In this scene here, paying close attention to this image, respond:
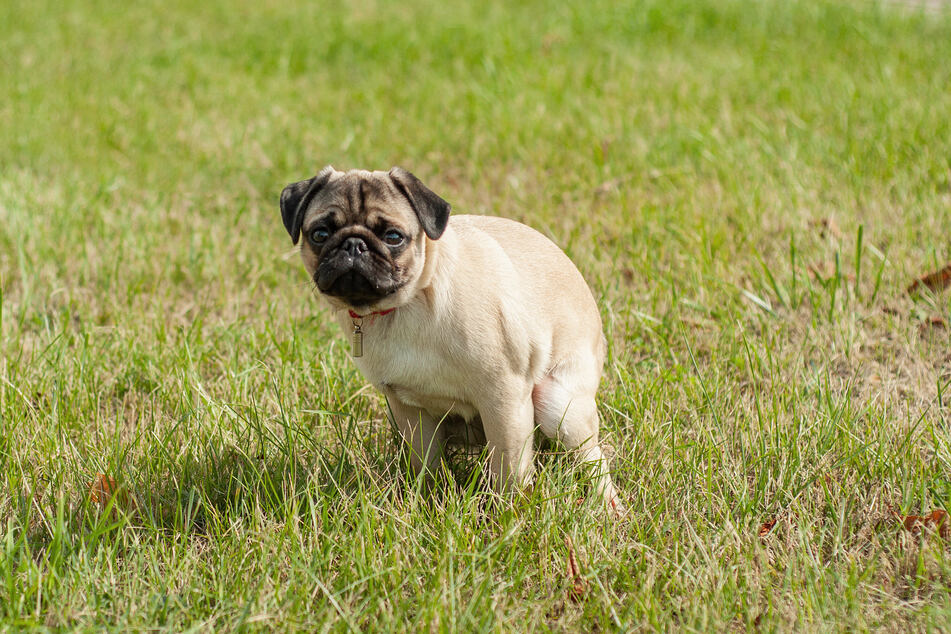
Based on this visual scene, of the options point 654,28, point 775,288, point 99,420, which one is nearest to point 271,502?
point 99,420

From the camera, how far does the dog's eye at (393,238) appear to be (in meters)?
3.04

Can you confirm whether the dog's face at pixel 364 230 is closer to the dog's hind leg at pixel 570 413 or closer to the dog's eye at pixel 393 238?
the dog's eye at pixel 393 238

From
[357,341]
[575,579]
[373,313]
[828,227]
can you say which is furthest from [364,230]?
[828,227]

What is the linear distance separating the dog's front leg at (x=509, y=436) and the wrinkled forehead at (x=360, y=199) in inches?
28.0

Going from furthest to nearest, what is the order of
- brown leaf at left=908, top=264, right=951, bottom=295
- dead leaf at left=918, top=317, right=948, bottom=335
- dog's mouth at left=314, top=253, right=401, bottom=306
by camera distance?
brown leaf at left=908, top=264, right=951, bottom=295, dead leaf at left=918, top=317, right=948, bottom=335, dog's mouth at left=314, top=253, right=401, bottom=306

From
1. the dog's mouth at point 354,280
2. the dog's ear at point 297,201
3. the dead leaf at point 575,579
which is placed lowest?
the dead leaf at point 575,579

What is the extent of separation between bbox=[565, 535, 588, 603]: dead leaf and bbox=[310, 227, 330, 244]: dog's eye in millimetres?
1299

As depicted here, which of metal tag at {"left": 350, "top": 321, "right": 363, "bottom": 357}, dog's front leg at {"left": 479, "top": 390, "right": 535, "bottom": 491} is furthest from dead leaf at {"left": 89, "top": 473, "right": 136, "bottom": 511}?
dog's front leg at {"left": 479, "top": 390, "right": 535, "bottom": 491}

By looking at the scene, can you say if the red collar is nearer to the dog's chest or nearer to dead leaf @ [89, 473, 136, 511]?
the dog's chest

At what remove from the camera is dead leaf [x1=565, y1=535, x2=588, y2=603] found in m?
2.79

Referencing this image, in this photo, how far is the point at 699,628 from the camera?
8.48 feet

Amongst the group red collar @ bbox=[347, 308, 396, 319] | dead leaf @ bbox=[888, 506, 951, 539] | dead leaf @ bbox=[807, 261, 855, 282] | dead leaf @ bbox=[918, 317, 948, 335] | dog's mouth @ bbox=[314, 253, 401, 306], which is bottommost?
dead leaf @ bbox=[888, 506, 951, 539]

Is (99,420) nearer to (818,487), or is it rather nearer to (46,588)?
(46,588)

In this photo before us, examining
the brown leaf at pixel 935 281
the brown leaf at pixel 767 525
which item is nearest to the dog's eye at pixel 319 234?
the brown leaf at pixel 767 525
